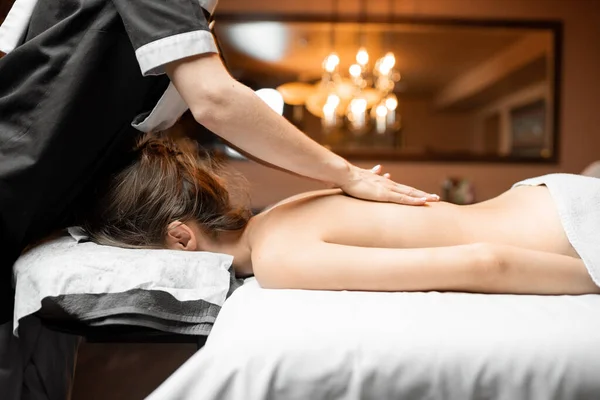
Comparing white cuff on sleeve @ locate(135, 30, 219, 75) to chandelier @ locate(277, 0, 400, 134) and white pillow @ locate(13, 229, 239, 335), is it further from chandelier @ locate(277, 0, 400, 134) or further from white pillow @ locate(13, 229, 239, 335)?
chandelier @ locate(277, 0, 400, 134)

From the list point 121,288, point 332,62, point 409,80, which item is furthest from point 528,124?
point 121,288

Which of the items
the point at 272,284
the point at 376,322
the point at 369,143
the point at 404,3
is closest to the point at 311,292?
the point at 272,284

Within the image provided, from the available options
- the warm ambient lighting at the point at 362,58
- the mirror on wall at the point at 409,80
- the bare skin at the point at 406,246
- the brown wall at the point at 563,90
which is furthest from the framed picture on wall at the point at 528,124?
the bare skin at the point at 406,246

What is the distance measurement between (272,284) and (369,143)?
3.46m

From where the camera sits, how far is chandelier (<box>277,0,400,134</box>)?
14.6 ft

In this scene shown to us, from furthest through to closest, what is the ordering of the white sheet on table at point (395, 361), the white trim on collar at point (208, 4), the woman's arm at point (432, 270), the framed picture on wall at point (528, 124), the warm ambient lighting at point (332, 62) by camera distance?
the framed picture on wall at point (528, 124), the warm ambient lighting at point (332, 62), the white trim on collar at point (208, 4), the woman's arm at point (432, 270), the white sheet on table at point (395, 361)

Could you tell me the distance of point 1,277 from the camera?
4.04 feet

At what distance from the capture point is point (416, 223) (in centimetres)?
128

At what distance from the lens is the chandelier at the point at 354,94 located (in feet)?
14.6

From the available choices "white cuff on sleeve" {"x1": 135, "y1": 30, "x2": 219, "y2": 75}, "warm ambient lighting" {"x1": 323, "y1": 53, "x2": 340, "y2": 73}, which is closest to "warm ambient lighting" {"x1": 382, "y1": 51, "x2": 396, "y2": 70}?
"warm ambient lighting" {"x1": 323, "y1": 53, "x2": 340, "y2": 73}

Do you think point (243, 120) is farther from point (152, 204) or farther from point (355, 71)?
point (355, 71)

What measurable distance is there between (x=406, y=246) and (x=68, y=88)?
719 mm

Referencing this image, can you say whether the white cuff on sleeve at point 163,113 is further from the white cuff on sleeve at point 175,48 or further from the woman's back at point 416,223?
the woman's back at point 416,223

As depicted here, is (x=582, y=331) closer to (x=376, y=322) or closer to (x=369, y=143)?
(x=376, y=322)
